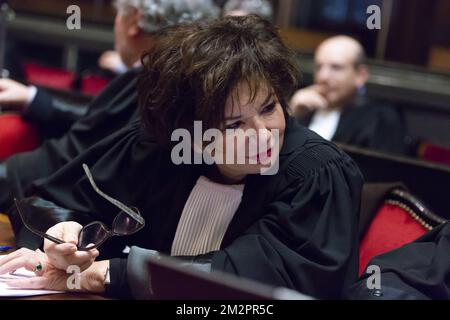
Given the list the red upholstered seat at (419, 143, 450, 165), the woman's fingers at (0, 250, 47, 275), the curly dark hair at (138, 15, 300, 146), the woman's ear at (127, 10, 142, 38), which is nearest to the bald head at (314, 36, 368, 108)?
the red upholstered seat at (419, 143, 450, 165)

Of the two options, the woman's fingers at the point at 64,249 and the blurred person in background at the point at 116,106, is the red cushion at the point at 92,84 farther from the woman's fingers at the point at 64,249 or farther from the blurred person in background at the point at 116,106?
the woman's fingers at the point at 64,249

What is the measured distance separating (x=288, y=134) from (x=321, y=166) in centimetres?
13

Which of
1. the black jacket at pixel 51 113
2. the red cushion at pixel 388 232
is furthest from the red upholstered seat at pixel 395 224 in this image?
the black jacket at pixel 51 113

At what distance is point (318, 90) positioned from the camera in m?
4.12

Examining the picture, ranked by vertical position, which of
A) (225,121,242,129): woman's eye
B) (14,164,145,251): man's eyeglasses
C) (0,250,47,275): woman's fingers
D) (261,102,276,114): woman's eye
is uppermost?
(261,102,276,114): woman's eye

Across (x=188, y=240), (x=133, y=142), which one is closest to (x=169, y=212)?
(x=188, y=240)

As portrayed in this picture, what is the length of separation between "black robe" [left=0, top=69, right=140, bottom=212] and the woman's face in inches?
30.8

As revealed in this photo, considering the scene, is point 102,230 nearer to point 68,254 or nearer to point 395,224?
point 68,254

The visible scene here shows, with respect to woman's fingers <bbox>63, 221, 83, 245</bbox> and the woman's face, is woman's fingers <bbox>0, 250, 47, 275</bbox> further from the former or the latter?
the woman's face

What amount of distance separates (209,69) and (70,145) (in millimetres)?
958

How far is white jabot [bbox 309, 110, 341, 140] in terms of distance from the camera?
13.0ft

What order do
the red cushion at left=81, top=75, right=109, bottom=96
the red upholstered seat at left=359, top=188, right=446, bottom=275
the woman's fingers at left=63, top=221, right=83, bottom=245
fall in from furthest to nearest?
the red cushion at left=81, top=75, right=109, bottom=96 → the red upholstered seat at left=359, top=188, right=446, bottom=275 → the woman's fingers at left=63, top=221, right=83, bottom=245

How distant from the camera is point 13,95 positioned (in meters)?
2.88

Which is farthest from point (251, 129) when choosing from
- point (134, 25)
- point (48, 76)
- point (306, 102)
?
point (48, 76)
